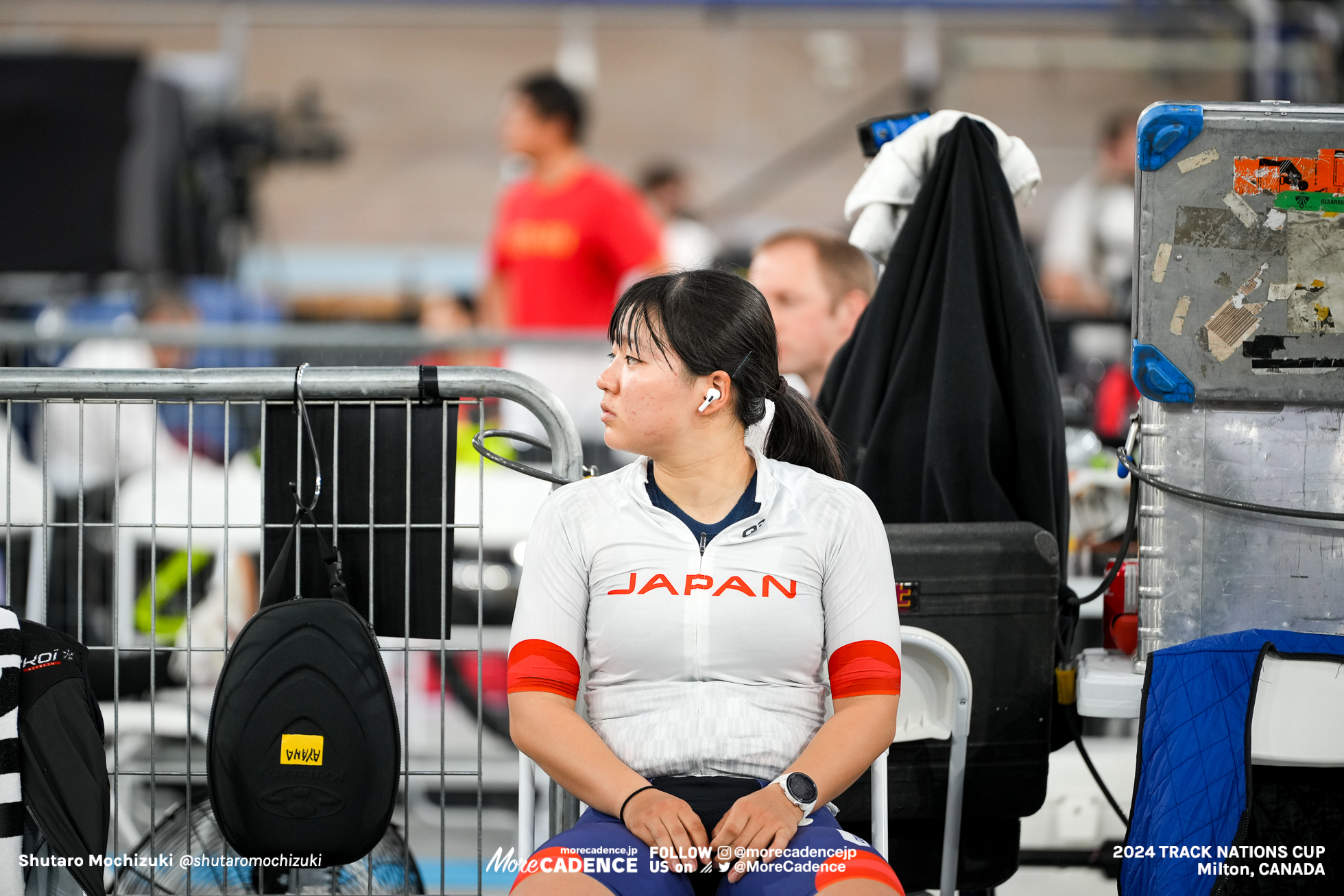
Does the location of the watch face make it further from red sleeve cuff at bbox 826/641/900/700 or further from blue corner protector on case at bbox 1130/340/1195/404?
blue corner protector on case at bbox 1130/340/1195/404

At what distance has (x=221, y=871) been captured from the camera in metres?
2.36

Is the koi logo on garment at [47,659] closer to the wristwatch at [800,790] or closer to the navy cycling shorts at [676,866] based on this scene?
the navy cycling shorts at [676,866]

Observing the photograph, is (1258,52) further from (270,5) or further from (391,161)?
(270,5)

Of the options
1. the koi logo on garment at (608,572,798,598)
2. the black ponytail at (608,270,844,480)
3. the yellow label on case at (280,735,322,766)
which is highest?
the black ponytail at (608,270,844,480)

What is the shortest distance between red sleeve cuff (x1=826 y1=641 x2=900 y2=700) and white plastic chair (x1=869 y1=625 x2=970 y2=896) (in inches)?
9.8

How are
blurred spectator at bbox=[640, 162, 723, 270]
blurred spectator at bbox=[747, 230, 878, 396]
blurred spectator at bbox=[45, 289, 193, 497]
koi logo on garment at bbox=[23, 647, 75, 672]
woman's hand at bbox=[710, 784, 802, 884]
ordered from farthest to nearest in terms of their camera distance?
blurred spectator at bbox=[640, 162, 723, 270] < blurred spectator at bbox=[45, 289, 193, 497] < blurred spectator at bbox=[747, 230, 878, 396] < koi logo on garment at bbox=[23, 647, 75, 672] < woman's hand at bbox=[710, 784, 802, 884]

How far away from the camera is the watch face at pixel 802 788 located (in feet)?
5.85

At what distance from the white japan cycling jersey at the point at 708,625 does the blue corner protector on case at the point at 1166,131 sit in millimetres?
790

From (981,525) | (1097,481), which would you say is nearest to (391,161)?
(1097,481)

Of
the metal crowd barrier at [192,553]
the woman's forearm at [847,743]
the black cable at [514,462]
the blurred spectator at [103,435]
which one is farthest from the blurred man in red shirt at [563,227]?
the woman's forearm at [847,743]

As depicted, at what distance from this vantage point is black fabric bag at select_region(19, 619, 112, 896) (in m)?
2.05

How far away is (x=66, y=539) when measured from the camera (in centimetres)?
492

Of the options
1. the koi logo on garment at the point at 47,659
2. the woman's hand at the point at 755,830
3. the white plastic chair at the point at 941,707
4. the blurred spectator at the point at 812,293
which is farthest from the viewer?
the blurred spectator at the point at 812,293

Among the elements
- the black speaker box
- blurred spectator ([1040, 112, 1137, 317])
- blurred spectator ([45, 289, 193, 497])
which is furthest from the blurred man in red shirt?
the black speaker box
